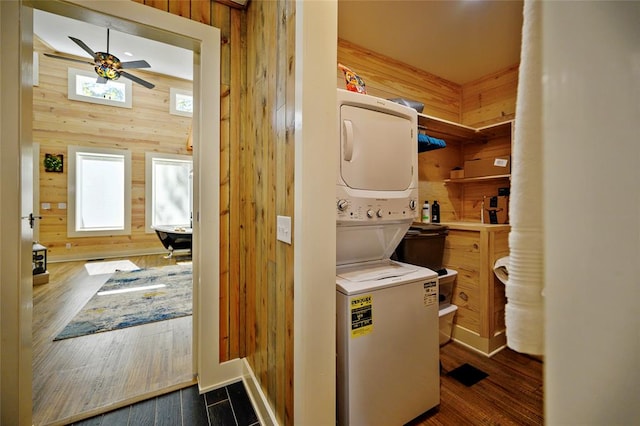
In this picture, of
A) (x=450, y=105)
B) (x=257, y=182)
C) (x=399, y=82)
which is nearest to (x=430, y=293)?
(x=257, y=182)

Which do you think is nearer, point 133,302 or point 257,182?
point 257,182

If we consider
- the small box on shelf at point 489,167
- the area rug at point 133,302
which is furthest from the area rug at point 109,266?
the small box on shelf at point 489,167

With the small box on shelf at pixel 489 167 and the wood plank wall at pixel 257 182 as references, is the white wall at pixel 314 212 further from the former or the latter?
the small box on shelf at pixel 489 167

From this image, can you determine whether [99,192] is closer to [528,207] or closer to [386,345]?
[386,345]

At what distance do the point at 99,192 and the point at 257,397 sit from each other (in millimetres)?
6081

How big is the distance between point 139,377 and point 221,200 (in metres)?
1.34

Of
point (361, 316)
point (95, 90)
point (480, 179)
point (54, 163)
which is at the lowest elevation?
point (361, 316)

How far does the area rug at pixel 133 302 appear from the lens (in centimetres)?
251

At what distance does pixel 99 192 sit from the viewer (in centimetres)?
552

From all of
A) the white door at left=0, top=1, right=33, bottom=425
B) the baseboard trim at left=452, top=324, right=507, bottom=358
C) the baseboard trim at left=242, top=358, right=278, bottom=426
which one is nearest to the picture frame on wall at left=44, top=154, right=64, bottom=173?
the white door at left=0, top=1, right=33, bottom=425

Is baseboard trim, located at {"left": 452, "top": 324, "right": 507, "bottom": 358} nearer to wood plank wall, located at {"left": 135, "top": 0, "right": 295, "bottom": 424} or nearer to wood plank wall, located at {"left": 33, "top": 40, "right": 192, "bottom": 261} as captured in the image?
wood plank wall, located at {"left": 135, "top": 0, "right": 295, "bottom": 424}

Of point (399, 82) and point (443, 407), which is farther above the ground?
point (399, 82)

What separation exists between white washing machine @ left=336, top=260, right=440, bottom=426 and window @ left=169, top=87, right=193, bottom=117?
630cm

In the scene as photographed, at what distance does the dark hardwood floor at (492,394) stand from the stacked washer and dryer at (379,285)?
150 mm
